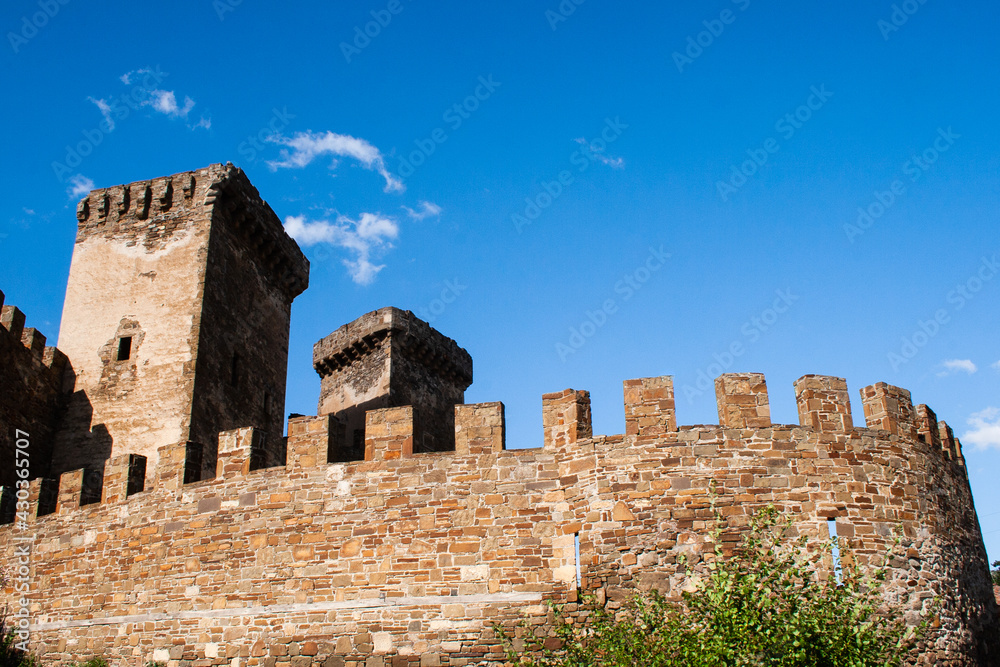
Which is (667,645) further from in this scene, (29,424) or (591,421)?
(29,424)

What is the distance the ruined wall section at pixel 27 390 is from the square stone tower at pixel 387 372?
16.3ft

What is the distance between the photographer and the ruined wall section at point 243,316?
47.9 feet

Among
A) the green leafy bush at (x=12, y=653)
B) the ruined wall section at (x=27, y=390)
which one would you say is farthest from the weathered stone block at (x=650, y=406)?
the ruined wall section at (x=27, y=390)

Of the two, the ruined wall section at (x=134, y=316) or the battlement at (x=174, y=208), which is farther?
the battlement at (x=174, y=208)

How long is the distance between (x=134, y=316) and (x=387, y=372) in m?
A: 4.80

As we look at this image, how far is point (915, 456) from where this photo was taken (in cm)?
988

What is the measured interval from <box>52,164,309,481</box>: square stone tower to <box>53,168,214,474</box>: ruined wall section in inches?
0.8

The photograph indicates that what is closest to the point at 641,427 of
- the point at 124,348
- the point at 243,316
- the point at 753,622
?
the point at 753,622

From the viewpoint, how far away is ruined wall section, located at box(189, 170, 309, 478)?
14.6m

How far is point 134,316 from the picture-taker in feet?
49.8

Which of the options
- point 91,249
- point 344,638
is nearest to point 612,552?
point 344,638

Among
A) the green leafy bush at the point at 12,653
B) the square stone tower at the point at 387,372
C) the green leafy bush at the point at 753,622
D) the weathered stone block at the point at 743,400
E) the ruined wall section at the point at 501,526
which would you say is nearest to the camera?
the green leafy bush at the point at 753,622

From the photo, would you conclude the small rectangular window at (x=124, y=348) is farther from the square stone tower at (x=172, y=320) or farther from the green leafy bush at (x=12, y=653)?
the green leafy bush at (x=12, y=653)

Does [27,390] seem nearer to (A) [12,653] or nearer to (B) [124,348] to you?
(B) [124,348]
